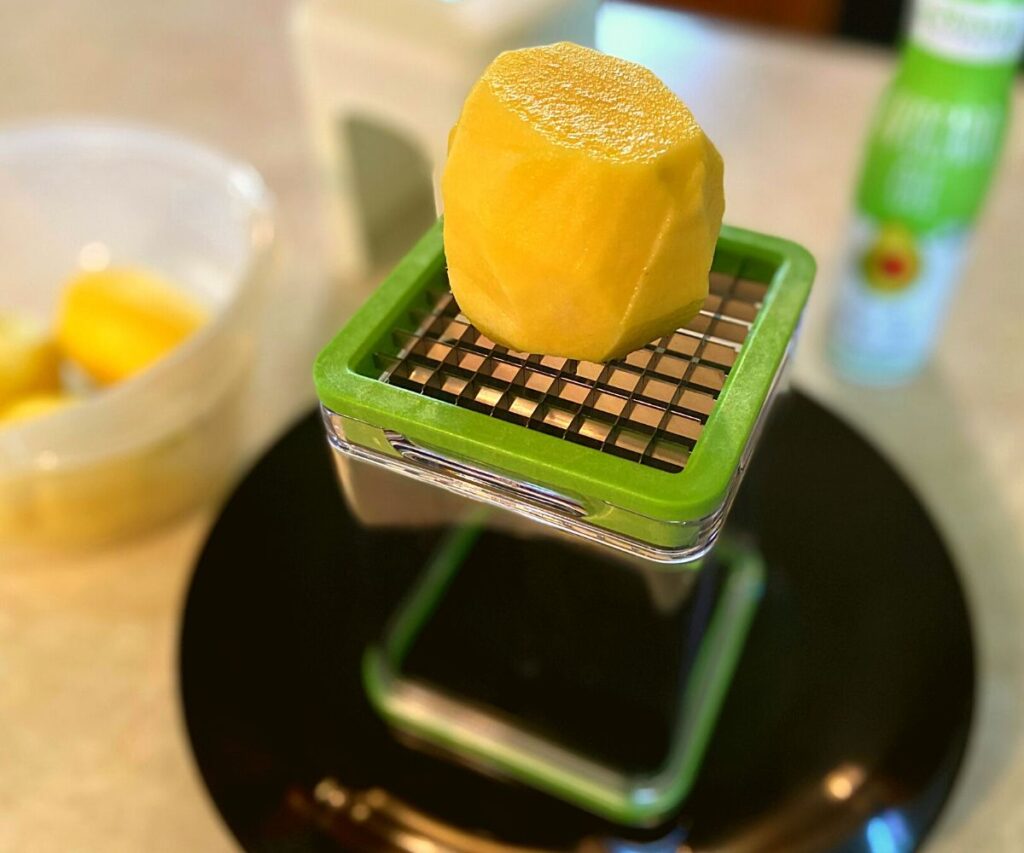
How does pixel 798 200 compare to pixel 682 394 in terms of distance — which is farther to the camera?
pixel 798 200

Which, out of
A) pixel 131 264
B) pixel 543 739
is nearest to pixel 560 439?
pixel 543 739

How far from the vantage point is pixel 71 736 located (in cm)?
42

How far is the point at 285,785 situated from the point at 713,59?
663 millimetres

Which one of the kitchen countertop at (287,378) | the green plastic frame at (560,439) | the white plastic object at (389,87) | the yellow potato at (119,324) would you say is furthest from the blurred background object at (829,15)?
the green plastic frame at (560,439)

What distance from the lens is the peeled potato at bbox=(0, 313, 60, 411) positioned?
490mm

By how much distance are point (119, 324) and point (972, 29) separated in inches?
18.3

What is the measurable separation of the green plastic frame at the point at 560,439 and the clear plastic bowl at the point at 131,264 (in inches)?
7.1

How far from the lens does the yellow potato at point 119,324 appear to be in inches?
19.3

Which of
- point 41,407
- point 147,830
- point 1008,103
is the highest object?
point 1008,103

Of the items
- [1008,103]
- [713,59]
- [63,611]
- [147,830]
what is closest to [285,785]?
[147,830]

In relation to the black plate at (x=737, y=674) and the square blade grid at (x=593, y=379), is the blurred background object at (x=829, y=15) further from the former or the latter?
the square blade grid at (x=593, y=379)

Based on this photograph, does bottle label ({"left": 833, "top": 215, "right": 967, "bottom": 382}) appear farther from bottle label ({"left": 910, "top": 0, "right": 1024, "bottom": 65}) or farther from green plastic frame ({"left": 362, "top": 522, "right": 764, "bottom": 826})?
green plastic frame ({"left": 362, "top": 522, "right": 764, "bottom": 826})

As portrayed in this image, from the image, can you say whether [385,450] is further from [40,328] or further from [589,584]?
[40,328]

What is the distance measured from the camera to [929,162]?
0.48m
